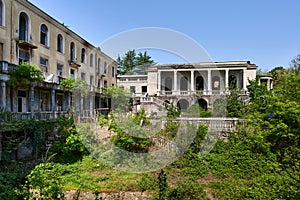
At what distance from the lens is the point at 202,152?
35.1 feet

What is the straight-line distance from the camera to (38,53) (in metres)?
16.6

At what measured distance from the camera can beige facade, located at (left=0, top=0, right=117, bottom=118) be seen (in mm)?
13781

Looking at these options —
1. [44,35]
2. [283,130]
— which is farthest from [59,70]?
[283,130]

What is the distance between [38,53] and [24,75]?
11.8 feet

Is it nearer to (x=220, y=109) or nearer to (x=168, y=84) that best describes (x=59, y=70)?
(x=220, y=109)

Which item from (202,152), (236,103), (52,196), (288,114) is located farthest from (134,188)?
(236,103)

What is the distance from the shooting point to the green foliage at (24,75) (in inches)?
521

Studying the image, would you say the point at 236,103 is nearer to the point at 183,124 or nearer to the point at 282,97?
the point at 282,97

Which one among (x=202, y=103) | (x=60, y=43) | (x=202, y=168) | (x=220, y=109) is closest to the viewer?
(x=202, y=168)

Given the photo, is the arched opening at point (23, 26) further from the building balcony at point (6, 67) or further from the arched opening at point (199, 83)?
the arched opening at point (199, 83)

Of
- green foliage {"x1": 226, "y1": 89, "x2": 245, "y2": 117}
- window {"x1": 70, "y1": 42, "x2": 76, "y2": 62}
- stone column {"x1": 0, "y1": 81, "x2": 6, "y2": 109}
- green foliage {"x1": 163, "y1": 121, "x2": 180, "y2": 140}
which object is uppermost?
window {"x1": 70, "y1": 42, "x2": 76, "y2": 62}

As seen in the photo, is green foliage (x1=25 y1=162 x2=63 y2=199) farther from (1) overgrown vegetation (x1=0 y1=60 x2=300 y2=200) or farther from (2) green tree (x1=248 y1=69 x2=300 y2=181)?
(2) green tree (x1=248 y1=69 x2=300 y2=181)

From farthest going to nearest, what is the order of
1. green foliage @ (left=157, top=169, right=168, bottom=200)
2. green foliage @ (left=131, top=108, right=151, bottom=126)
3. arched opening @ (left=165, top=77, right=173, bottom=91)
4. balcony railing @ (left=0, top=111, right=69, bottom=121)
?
arched opening @ (left=165, top=77, right=173, bottom=91), balcony railing @ (left=0, top=111, right=69, bottom=121), green foliage @ (left=131, top=108, right=151, bottom=126), green foliage @ (left=157, top=169, right=168, bottom=200)

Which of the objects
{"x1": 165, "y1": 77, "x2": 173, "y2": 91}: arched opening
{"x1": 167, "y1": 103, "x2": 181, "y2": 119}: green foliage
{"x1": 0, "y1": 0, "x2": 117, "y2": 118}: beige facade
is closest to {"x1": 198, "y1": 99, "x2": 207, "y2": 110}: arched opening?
{"x1": 165, "y1": 77, "x2": 173, "y2": 91}: arched opening
